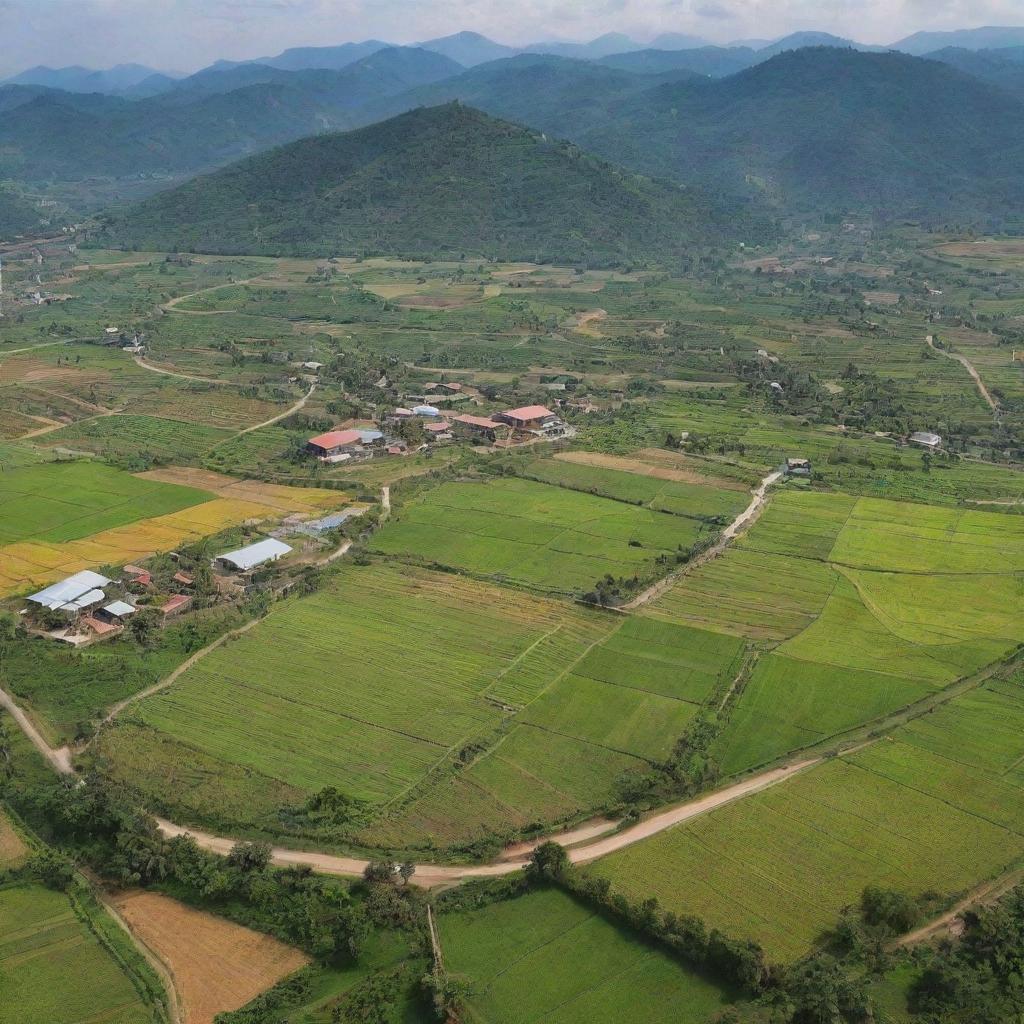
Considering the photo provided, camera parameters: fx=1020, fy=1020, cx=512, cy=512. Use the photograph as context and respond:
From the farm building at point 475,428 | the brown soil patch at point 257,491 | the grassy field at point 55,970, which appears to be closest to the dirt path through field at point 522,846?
the grassy field at point 55,970

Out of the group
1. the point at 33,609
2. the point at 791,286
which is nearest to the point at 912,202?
the point at 791,286

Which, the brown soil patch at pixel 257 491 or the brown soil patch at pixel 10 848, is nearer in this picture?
the brown soil patch at pixel 10 848

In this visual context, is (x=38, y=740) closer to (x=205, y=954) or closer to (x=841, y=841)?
(x=205, y=954)

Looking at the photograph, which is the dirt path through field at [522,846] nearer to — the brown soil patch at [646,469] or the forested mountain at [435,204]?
the brown soil patch at [646,469]

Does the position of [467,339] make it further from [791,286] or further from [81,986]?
[81,986]

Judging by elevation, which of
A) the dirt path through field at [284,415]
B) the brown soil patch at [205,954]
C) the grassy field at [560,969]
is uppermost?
the grassy field at [560,969]

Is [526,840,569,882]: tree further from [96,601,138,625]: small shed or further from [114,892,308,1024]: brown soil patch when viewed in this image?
[96,601,138,625]: small shed


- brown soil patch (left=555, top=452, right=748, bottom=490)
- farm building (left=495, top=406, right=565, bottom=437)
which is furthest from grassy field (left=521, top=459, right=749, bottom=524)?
farm building (left=495, top=406, right=565, bottom=437)
